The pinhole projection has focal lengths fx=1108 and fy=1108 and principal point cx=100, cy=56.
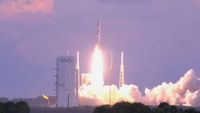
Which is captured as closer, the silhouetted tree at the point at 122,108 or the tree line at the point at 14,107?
the silhouetted tree at the point at 122,108

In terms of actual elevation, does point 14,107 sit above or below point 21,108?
above

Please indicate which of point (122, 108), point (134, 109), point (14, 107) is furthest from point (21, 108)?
point (134, 109)

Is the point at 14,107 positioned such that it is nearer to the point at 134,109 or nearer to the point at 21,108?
the point at 21,108

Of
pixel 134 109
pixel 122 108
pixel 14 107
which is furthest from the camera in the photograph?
pixel 14 107

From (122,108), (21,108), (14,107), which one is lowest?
(122,108)

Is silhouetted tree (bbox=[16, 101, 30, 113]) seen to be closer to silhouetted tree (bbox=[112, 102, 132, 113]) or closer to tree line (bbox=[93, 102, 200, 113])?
tree line (bbox=[93, 102, 200, 113])

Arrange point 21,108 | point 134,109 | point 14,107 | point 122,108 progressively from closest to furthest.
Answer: point 122,108 → point 134,109 → point 21,108 → point 14,107

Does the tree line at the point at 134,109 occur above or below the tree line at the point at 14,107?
below

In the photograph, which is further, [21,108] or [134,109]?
[21,108]

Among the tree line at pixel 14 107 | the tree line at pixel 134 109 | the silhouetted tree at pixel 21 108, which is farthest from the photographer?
the silhouetted tree at pixel 21 108

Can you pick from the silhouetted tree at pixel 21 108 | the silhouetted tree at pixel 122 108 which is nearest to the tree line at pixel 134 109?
the silhouetted tree at pixel 122 108

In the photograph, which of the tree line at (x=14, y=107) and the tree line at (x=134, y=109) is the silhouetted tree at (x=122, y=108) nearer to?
the tree line at (x=134, y=109)

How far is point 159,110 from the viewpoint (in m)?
173

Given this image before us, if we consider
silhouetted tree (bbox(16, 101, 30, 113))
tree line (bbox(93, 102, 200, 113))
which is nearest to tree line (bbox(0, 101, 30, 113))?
silhouetted tree (bbox(16, 101, 30, 113))
